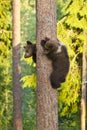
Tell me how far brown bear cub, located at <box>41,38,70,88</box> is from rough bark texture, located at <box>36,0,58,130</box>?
88 millimetres

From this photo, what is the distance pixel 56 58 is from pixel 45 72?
39cm

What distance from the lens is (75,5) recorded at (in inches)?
544

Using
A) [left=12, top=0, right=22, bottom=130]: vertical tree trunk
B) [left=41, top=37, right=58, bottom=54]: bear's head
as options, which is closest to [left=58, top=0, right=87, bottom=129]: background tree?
[left=12, top=0, right=22, bottom=130]: vertical tree trunk

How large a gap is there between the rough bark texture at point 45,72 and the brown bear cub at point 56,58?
0.29ft

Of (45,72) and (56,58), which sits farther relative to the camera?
(56,58)

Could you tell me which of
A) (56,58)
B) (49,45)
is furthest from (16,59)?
(49,45)

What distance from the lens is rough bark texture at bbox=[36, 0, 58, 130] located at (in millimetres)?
6738

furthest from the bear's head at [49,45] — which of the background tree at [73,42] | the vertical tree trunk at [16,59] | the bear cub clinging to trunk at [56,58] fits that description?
the background tree at [73,42]

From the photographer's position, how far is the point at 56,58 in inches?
275

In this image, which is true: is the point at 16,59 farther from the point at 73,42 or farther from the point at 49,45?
the point at 49,45

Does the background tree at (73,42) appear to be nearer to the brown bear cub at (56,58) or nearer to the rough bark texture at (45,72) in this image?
the brown bear cub at (56,58)

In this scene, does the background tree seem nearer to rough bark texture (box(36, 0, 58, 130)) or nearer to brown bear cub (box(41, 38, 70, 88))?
brown bear cub (box(41, 38, 70, 88))

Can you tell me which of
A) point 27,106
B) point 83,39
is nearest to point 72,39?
point 83,39

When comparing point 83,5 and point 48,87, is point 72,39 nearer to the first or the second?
point 83,5
